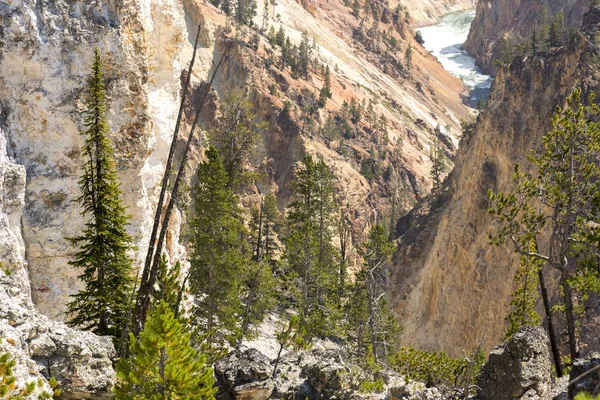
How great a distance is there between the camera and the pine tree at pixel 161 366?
13.1 metres

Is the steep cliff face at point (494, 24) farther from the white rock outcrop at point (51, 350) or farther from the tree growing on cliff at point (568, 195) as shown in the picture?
the white rock outcrop at point (51, 350)

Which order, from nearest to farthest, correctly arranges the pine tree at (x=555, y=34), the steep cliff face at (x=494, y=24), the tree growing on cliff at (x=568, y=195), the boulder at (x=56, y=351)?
1. the boulder at (x=56, y=351)
2. the tree growing on cliff at (x=568, y=195)
3. the pine tree at (x=555, y=34)
4. the steep cliff face at (x=494, y=24)

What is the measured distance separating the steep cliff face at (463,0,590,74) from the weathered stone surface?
145319mm

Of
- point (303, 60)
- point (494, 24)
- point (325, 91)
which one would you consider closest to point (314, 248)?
point (325, 91)

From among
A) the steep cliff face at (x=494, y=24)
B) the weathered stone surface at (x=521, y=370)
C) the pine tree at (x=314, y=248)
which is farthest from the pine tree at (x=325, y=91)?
the weathered stone surface at (x=521, y=370)

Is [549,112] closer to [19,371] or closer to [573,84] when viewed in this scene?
[573,84]

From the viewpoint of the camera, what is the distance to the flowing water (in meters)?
158

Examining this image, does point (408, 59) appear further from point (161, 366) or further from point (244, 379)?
point (161, 366)

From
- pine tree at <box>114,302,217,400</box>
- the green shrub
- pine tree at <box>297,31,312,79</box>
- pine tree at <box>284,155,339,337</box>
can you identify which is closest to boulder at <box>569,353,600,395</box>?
the green shrub

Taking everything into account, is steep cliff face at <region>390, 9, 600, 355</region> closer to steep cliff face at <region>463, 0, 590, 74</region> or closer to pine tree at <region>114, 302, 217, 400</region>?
pine tree at <region>114, 302, 217, 400</region>

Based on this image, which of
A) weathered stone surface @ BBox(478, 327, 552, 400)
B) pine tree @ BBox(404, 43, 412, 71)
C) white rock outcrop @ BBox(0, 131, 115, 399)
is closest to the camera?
white rock outcrop @ BBox(0, 131, 115, 399)

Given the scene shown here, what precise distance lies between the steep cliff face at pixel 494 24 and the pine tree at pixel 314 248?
126 meters

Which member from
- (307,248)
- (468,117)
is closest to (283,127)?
(307,248)

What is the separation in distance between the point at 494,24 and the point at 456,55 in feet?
42.2
